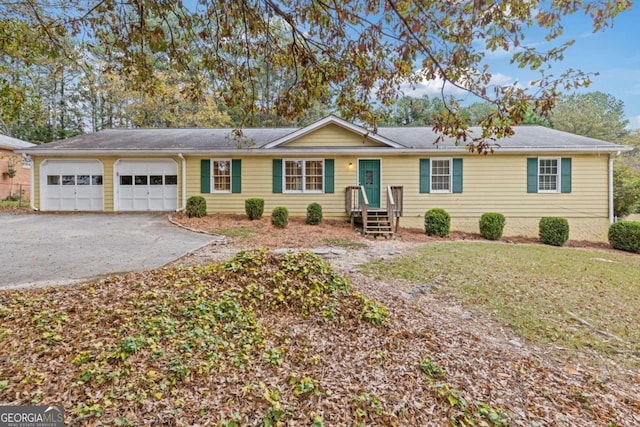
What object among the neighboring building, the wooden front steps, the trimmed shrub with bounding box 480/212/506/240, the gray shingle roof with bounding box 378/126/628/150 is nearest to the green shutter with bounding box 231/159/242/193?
the wooden front steps

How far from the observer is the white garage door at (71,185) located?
12422 mm

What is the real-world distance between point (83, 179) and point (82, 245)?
7141mm

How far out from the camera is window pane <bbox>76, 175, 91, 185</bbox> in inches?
492

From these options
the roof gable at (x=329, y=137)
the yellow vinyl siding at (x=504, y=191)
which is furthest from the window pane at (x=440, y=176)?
the roof gable at (x=329, y=137)

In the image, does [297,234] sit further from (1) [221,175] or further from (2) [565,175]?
(2) [565,175]

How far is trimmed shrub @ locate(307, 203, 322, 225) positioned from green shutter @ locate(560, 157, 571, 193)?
9020mm

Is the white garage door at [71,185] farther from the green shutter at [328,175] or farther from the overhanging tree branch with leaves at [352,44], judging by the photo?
the green shutter at [328,175]

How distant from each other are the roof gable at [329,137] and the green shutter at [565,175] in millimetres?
6474

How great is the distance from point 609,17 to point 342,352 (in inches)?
154

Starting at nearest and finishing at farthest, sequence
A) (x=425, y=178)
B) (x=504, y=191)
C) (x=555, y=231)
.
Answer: (x=555, y=231)
(x=504, y=191)
(x=425, y=178)

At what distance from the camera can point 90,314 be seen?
9.98 feet

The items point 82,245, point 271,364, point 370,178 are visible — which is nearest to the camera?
point 271,364

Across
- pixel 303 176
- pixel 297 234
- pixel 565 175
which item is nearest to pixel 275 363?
pixel 297 234

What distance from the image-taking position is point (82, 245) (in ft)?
23.4
